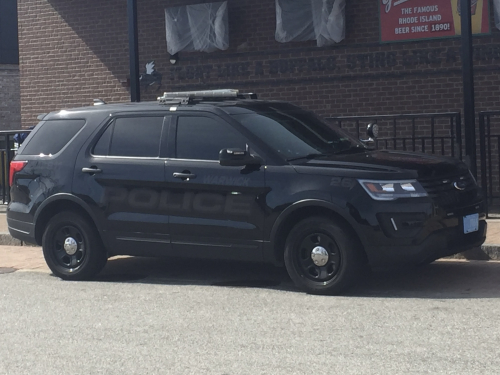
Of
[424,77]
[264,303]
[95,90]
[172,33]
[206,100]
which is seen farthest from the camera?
[95,90]

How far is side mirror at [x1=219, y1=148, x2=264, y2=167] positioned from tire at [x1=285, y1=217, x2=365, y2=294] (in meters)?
0.71

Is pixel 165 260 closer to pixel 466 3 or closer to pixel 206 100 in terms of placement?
pixel 206 100

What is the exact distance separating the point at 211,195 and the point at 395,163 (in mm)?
1710

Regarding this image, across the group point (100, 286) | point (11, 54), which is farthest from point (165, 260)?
point (11, 54)

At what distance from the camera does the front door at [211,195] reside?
25.7 ft

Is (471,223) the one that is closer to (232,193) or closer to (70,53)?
(232,193)

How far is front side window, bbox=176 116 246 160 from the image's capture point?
26.6 ft

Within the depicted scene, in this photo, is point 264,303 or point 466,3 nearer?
point 264,303

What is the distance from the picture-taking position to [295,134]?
27.0 feet

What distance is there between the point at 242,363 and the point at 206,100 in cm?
400

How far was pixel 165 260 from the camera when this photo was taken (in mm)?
10141

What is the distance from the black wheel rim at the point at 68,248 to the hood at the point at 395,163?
265 cm

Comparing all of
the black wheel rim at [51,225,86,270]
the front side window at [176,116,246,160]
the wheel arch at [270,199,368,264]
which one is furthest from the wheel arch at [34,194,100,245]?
the wheel arch at [270,199,368,264]

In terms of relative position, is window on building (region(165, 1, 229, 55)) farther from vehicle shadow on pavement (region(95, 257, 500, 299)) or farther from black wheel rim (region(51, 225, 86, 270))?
black wheel rim (region(51, 225, 86, 270))
